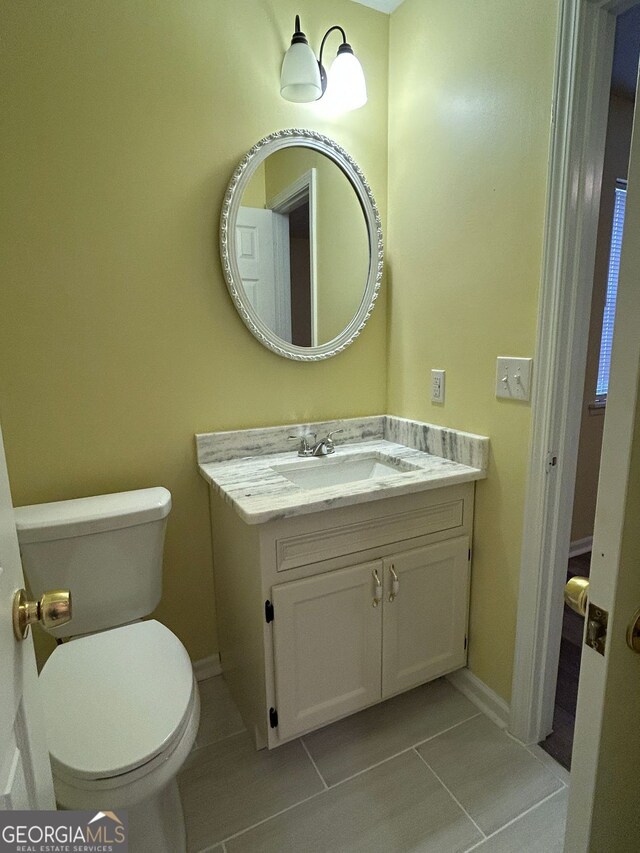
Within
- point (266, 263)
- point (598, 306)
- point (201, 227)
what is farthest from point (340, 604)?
A: point (598, 306)

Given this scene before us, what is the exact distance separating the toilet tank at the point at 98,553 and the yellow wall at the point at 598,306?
194 cm

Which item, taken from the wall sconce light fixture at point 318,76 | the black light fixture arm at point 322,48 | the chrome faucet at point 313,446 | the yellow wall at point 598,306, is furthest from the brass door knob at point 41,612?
the yellow wall at point 598,306

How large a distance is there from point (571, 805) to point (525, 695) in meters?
0.91

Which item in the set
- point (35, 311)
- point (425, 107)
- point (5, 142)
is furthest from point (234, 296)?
point (425, 107)

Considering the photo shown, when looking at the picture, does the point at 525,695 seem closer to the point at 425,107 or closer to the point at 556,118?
the point at 556,118

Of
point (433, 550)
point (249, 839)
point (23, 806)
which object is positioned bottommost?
point (249, 839)

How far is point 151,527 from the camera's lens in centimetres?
132

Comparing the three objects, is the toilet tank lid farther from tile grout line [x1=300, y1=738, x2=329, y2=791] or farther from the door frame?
the door frame

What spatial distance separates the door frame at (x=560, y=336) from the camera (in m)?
1.08

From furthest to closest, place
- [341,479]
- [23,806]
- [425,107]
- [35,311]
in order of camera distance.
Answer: [341,479] → [425,107] → [35,311] → [23,806]

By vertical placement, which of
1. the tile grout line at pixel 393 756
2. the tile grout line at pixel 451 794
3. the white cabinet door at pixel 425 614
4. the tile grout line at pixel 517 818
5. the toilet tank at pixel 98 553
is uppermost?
the toilet tank at pixel 98 553

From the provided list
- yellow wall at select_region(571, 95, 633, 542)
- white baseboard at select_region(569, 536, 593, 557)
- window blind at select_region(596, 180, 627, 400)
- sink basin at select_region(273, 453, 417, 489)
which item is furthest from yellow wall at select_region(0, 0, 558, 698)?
white baseboard at select_region(569, 536, 593, 557)

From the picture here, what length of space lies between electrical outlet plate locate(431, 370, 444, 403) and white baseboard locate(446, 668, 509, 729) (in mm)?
978

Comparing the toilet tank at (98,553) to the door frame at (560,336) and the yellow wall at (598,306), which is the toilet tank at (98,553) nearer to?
the door frame at (560,336)
